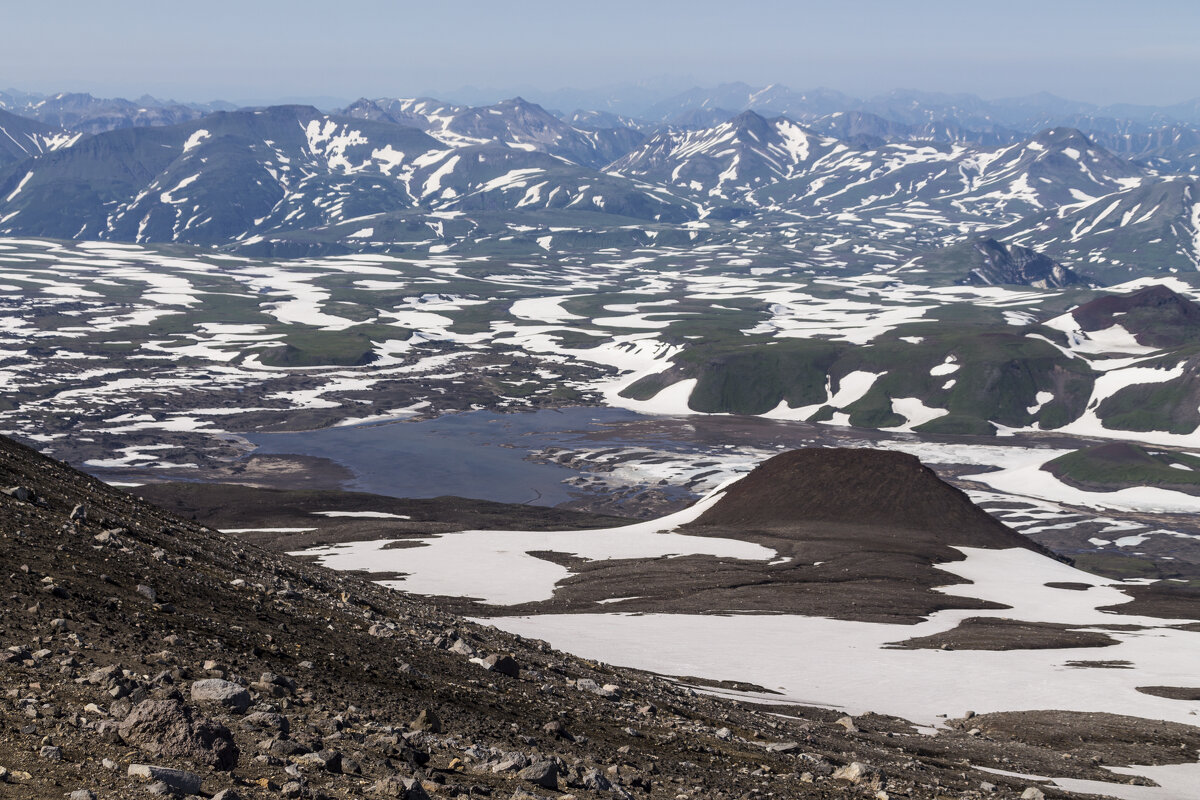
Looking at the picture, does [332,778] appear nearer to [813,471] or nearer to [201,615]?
[201,615]

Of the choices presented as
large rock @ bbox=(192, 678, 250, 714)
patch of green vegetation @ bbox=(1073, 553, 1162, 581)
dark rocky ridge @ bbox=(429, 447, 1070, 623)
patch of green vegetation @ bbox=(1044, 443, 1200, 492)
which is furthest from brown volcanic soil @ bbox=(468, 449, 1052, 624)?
patch of green vegetation @ bbox=(1044, 443, 1200, 492)

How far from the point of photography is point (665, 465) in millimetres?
189875

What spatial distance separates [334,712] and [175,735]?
5.02m

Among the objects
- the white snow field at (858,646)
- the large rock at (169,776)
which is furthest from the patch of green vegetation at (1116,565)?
the large rock at (169,776)

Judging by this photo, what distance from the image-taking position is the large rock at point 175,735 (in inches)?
693

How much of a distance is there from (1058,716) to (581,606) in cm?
2988

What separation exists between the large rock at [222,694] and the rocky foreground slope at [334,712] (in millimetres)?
41

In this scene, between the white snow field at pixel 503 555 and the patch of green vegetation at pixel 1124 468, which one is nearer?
the white snow field at pixel 503 555

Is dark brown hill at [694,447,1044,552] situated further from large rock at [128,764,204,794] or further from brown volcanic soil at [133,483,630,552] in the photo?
large rock at [128,764,204,794]

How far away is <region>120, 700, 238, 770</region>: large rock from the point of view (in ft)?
57.8

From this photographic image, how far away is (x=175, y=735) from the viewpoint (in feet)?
58.3

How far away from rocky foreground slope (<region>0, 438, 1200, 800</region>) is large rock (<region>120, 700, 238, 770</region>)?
3 centimetres

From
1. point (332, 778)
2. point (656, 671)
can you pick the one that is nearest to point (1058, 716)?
point (656, 671)

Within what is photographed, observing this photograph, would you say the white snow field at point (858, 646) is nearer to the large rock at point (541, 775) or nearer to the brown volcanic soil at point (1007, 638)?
the brown volcanic soil at point (1007, 638)
